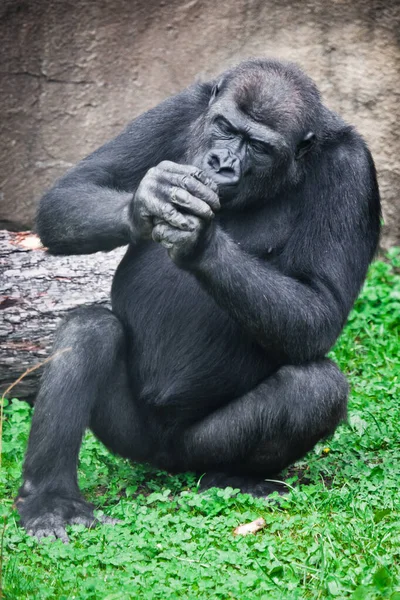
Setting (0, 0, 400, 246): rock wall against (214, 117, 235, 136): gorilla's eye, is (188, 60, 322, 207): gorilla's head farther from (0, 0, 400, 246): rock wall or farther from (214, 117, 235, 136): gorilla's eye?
(0, 0, 400, 246): rock wall

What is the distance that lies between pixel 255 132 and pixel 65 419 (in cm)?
171

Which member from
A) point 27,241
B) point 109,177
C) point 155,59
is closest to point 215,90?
point 109,177

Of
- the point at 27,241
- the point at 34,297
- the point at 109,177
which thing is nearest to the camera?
the point at 109,177

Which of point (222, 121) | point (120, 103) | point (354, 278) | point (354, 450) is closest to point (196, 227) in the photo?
point (222, 121)

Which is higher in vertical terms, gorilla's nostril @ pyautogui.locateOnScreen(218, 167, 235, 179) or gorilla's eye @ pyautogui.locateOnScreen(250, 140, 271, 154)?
gorilla's eye @ pyautogui.locateOnScreen(250, 140, 271, 154)

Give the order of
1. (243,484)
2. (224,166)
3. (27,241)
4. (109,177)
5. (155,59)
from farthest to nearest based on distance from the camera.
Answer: (155,59)
(27,241)
(109,177)
(243,484)
(224,166)

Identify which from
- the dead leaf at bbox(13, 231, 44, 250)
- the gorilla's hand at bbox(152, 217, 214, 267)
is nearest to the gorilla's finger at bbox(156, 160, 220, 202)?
the gorilla's hand at bbox(152, 217, 214, 267)

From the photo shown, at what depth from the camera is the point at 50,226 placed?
5105 mm

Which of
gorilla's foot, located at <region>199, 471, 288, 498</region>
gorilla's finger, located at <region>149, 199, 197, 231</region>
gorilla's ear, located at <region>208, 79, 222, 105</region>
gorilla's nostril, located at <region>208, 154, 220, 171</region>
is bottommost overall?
gorilla's foot, located at <region>199, 471, 288, 498</region>

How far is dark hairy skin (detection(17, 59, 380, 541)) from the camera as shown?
4.64 meters

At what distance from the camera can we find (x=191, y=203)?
14.1ft

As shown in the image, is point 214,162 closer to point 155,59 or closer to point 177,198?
point 177,198

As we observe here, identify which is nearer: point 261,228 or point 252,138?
point 252,138

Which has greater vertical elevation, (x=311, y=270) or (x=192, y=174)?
(x=192, y=174)
